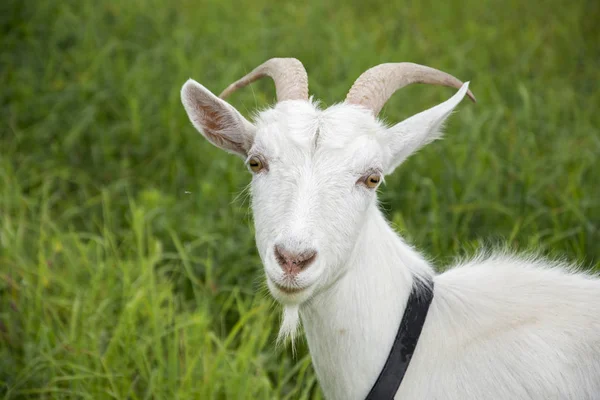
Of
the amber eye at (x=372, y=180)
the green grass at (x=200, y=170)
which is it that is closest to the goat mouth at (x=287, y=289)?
the amber eye at (x=372, y=180)

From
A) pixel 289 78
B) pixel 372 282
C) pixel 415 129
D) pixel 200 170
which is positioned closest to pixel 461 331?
pixel 372 282

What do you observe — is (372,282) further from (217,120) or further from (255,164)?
(217,120)

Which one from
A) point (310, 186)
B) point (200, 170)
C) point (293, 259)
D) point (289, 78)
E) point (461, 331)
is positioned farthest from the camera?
point (200, 170)

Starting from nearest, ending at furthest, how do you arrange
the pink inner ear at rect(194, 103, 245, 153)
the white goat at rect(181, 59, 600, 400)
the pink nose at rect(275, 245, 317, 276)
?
1. the pink nose at rect(275, 245, 317, 276)
2. the white goat at rect(181, 59, 600, 400)
3. the pink inner ear at rect(194, 103, 245, 153)

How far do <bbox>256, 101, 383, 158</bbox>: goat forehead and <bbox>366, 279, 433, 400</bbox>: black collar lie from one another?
0.67 metres

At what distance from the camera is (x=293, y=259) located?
258cm

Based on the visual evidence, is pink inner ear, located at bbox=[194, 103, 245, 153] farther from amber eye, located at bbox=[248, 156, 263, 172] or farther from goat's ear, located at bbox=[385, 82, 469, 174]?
goat's ear, located at bbox=[385, 82, 469, 174]

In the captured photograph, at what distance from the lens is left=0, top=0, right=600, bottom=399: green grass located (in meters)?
4.12

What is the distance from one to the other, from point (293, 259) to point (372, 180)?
571 millimetres

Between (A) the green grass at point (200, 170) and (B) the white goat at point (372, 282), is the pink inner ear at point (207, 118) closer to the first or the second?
(B) the white goat at point (372, 282)

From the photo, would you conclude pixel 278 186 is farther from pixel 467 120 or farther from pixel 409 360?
pixel 467 120

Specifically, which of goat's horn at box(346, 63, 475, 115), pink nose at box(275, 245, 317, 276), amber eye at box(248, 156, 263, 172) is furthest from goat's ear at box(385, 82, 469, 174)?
pink nose at box(275, 245, 317, 276)

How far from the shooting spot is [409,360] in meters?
2.93

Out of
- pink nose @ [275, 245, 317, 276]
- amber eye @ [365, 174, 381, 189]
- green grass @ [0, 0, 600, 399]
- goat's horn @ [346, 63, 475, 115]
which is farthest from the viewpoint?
green grass @ [0, 0, 600, 399]
